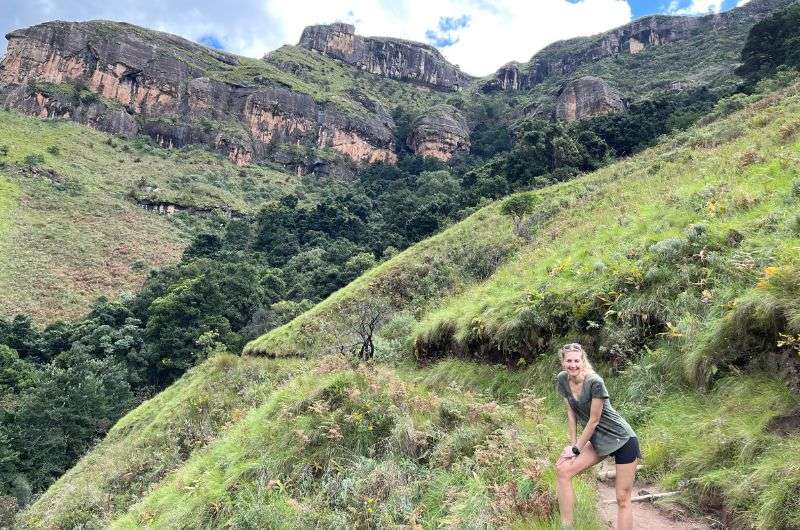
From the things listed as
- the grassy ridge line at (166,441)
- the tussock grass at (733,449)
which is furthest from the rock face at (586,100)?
the tussock grass at (733,449)

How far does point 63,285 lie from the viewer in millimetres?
51344

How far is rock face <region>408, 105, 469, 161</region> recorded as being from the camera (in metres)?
113

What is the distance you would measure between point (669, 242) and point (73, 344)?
4526 cm

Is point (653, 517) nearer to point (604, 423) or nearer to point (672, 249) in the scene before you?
point (604, 423)

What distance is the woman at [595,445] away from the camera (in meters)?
3.52

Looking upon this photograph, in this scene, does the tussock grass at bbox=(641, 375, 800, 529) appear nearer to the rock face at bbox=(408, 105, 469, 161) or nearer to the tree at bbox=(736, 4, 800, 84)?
Result: the tree at bbox=(736, 4, 800, 84)

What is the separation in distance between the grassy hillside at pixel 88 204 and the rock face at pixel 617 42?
89.1 m

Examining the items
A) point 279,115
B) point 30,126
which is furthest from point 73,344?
point 279,115

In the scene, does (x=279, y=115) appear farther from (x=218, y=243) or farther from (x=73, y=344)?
(x=73, y=344)

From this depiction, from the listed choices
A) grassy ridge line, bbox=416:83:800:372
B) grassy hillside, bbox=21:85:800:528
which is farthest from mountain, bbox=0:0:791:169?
grassy hillside, bbox=21:85:800:528

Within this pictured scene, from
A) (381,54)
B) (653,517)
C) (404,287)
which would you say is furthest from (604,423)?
(381,54)

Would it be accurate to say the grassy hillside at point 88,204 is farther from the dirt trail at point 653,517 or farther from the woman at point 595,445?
the woman at point 595,445

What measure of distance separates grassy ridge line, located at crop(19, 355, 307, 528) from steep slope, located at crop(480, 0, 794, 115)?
3088 inches

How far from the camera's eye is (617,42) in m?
135
